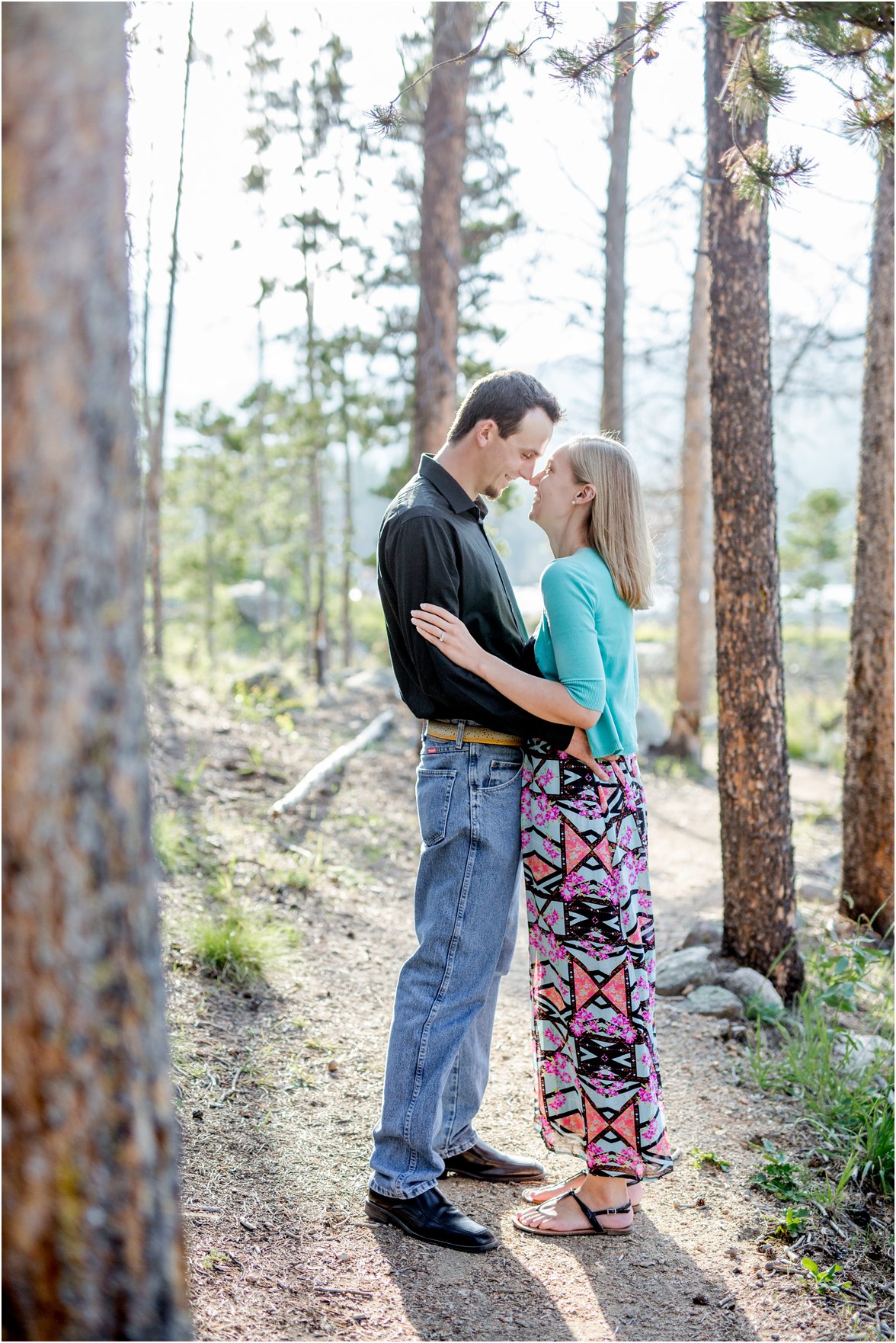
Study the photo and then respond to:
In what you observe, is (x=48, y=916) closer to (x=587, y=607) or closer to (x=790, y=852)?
(x=587, y=607)

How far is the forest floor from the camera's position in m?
2.47

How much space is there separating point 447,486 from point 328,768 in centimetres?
529

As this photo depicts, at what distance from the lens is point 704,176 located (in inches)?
169

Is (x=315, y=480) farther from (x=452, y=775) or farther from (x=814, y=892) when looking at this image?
(x=452, y=775)

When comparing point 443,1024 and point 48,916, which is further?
point 443,1024

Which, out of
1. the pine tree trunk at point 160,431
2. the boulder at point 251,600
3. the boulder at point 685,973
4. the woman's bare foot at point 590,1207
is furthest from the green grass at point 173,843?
the boulder at point 251,600

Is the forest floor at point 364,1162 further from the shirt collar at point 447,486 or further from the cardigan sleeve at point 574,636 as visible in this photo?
the shirt collar at point 447,486

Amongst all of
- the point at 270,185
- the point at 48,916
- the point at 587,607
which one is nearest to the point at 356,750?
the point at 587,607

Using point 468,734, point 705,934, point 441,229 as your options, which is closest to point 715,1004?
point 705,934

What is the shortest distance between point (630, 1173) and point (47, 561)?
2.43 m

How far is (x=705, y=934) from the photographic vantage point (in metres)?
5.20

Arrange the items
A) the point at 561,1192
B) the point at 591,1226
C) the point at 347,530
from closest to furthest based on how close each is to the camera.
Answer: the point at 591,1226
the point at 561,1192
the point at 347,530

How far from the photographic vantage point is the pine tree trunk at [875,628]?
6012 mm

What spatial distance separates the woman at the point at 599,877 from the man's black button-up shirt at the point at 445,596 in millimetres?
133
